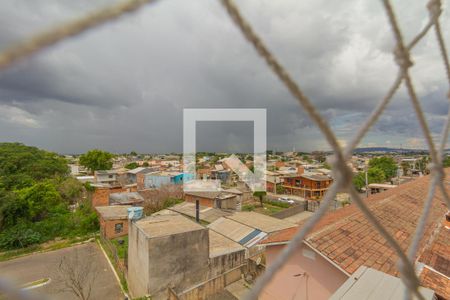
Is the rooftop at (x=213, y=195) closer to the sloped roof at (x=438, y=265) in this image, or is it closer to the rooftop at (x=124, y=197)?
the rooftop at (x=124, y=197)

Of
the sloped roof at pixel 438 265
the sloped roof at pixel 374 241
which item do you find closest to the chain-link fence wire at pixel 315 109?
the sloped roof at pixel 438 265

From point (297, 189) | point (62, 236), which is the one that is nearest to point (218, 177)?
point (297, 189)

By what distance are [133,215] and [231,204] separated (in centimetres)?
1090

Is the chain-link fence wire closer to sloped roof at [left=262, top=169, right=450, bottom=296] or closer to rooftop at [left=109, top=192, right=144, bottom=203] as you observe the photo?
sloped roof at [left=262, top=169, right=450, bottom=296]

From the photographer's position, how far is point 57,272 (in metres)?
9.89

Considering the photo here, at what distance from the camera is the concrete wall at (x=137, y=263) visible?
280 inches

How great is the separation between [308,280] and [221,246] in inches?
213

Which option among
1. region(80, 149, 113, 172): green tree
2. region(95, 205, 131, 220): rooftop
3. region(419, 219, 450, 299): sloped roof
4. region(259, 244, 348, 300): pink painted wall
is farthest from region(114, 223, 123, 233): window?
region(80, 149, 113, 172): green tree

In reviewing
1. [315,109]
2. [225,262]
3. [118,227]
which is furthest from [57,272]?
[315,109]

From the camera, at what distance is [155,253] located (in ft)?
23.0

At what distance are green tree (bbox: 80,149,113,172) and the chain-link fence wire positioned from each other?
36.7m

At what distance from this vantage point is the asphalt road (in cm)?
848

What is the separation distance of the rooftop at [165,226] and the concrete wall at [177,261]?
0.18 metres

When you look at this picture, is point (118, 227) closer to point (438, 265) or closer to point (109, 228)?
point (109, 228)
